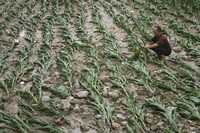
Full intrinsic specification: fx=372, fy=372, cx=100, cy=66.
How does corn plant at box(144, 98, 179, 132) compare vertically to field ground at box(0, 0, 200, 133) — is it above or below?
below

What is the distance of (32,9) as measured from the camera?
10.6m

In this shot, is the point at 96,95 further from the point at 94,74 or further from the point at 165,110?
the point at 165,110

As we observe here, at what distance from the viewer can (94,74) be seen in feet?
20.9

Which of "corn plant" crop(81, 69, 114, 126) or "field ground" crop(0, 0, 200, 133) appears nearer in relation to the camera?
"field ground" crop(0, 0, 200, 133)

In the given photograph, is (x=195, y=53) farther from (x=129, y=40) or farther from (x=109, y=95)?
(x=109, y=95)

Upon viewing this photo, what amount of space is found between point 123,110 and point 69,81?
115 centimetres

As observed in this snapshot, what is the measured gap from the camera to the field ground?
5113 millimetres

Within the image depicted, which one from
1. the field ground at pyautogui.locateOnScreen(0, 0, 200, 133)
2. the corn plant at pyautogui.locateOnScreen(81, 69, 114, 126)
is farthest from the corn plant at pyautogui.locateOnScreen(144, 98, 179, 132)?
the corn plant at pyautogui.locateOnScreen(81, 69, 114, 126)

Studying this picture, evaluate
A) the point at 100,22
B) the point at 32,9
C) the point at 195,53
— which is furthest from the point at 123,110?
the point at 32,9

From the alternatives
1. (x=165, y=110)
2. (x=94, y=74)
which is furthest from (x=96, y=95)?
(x=165, y=110)

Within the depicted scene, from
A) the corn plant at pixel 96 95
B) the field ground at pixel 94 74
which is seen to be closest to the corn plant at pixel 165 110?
the field ground at pixel 94 74

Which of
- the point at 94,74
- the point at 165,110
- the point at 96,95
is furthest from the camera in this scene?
the point at 94,74

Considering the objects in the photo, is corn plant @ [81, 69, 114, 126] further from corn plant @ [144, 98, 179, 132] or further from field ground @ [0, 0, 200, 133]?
corn plant @ [144, 98, 179, 132]

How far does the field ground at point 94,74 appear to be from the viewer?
511 cm
